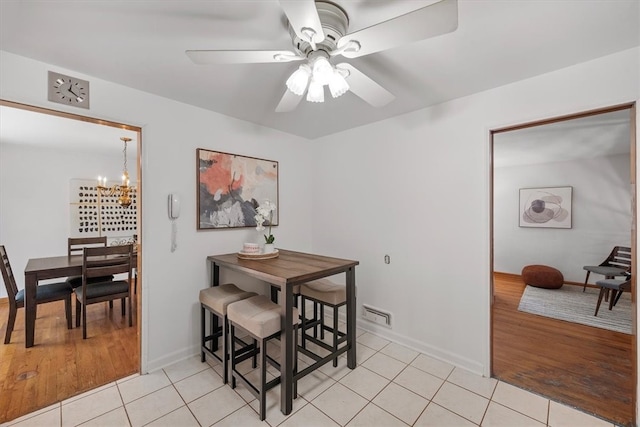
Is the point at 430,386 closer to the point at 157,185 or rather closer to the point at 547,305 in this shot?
the point at 157,185

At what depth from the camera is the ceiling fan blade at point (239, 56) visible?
1.24 m

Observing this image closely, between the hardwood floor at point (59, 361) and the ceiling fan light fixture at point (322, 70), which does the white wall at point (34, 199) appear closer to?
the hardwood floor at point (59, 361)

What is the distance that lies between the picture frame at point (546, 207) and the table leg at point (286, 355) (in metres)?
5.38

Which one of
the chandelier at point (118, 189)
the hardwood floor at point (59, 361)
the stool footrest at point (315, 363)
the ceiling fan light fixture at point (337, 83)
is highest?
the ceiling fan light fixture at point (337, 83)

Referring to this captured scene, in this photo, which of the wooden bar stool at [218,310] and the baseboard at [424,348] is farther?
the baseboard at [424,348]

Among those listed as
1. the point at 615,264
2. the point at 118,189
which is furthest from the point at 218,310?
the point at 615,264

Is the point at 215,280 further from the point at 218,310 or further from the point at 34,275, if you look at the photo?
the point at 34,275

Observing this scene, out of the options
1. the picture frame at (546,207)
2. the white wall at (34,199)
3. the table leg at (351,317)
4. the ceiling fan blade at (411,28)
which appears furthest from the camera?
the picture frame at (546,207)

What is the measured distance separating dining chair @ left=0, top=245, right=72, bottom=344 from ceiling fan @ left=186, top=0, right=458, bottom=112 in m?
3.05

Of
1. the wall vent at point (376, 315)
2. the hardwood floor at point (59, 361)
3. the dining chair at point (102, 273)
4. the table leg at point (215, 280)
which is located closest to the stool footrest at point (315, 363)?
the wall vent at point (376, 315)

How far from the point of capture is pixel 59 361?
2.26 m

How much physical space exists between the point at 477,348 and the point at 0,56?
3.81 metres

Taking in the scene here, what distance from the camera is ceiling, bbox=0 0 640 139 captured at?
1.24 metres

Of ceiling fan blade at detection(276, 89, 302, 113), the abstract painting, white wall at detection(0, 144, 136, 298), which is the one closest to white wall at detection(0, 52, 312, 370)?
ceiling fan blade at detection(276, 89, 302, 113)
